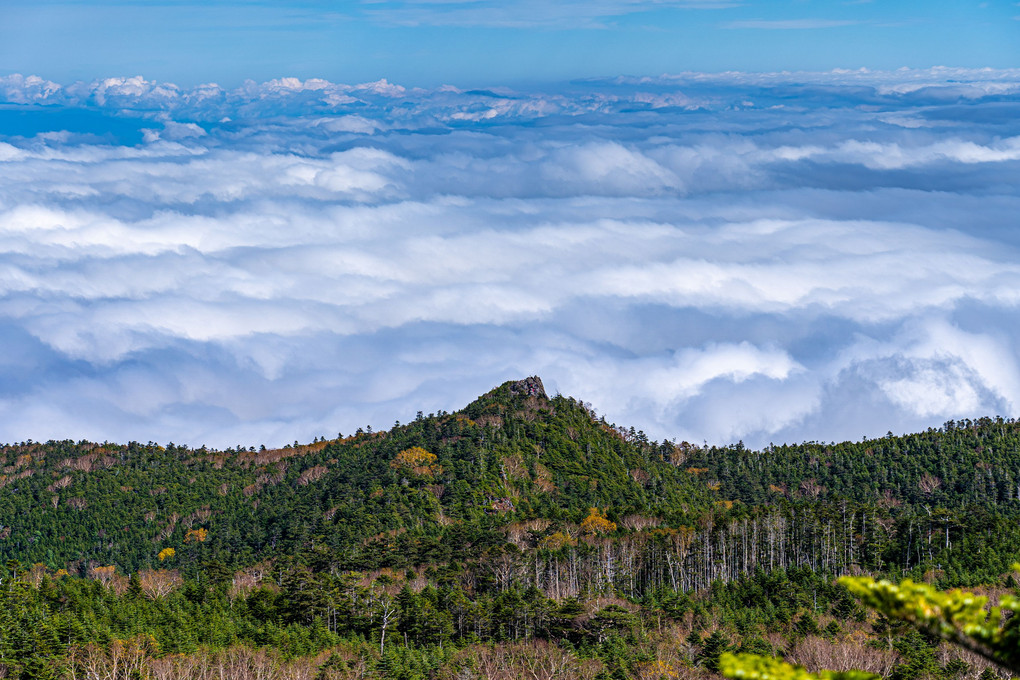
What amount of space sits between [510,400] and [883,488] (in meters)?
68.4

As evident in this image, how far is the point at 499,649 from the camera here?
76.9m

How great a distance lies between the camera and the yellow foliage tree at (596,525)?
116812 millimetres

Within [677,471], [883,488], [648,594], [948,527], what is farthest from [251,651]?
[883,488]

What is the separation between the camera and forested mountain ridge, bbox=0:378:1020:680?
233 ft

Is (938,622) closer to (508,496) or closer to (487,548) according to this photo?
(487,548)

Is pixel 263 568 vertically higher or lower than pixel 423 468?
lower

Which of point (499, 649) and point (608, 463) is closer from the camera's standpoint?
point (499, 649)

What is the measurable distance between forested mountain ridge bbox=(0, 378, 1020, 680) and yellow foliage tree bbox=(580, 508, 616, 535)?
1.47ft

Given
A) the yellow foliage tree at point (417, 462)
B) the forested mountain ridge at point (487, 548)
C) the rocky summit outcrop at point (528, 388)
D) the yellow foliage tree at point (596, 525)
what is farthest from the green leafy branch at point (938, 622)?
the rocky summit outcrop at point (528, 388)

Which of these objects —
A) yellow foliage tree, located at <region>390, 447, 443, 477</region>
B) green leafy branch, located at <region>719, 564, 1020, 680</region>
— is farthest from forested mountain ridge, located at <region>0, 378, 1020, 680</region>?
green leafy branch, located at <region>719, 564, 1020, 680</region>

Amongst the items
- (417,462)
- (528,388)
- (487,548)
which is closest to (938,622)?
(487,548)

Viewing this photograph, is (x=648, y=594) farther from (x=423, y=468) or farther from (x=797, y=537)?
(x=423, y=468)

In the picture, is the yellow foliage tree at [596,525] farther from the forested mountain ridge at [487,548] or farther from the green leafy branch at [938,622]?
the green leafy branch at [938,622]

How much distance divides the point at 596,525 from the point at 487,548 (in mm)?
21047
